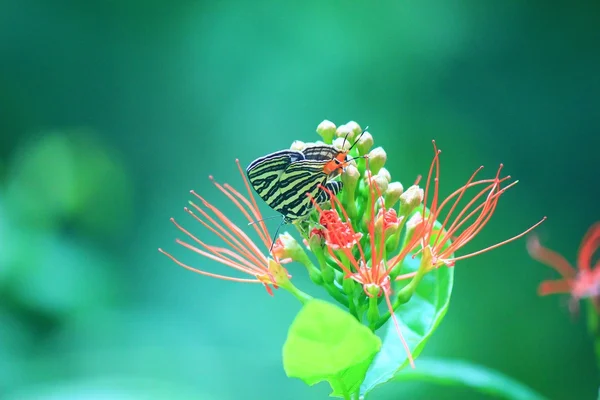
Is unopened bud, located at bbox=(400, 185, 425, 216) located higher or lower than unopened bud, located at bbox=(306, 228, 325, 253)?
higher

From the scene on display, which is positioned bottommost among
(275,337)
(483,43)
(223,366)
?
(223,366)

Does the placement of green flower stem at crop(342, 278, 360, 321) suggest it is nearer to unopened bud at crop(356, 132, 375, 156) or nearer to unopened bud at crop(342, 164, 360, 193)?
unopened bud at crop(342, 164, 360, 193)

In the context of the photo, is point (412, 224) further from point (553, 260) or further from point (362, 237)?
point (553, 260)

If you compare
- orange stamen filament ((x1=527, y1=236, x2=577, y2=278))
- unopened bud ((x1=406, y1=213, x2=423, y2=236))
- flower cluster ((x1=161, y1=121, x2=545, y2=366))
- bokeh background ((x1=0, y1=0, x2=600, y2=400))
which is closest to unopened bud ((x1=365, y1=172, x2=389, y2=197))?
flower cluster ((x1=161, y1=121, x2=545, y2=366))

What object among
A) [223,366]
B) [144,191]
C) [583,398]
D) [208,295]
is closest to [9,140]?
[144,191]

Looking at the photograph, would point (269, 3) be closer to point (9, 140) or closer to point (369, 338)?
point (9, 140)

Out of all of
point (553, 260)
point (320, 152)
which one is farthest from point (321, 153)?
point (553, 260)
